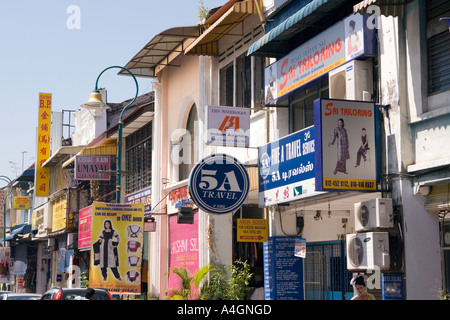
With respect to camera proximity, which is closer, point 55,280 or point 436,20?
point 436,20

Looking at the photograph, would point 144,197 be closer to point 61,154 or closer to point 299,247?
point 299,247

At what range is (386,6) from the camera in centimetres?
1273

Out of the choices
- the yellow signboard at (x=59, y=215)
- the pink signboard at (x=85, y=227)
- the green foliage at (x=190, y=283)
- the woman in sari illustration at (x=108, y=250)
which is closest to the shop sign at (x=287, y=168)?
the green foliage at (x=190, y=283)

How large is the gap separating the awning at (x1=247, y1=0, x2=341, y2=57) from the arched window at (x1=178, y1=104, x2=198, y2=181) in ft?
23.7

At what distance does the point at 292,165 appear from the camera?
53.0 feet

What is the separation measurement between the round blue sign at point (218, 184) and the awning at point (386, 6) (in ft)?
19.9

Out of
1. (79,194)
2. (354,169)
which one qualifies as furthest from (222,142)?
(79,194)

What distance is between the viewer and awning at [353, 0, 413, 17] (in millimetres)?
12422

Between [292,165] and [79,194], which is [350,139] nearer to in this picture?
[292,165]

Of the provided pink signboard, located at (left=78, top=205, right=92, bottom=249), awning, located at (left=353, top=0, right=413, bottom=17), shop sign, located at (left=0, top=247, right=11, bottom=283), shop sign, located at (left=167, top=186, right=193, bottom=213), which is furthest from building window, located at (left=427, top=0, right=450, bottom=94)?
shop sign, located at (left=0, top=247, right=11, bottom=283)

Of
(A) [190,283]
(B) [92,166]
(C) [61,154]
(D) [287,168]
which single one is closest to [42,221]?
(C) [61,154]

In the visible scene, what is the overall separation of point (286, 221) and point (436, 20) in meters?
7.41

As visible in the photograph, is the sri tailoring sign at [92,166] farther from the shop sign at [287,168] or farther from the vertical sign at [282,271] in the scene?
the shop sign at [287,168]

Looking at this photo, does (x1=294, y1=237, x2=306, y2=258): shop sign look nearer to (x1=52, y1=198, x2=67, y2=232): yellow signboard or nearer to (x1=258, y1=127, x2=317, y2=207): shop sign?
(x1=258, y1=127, x2=317, y2=207): shop sign
